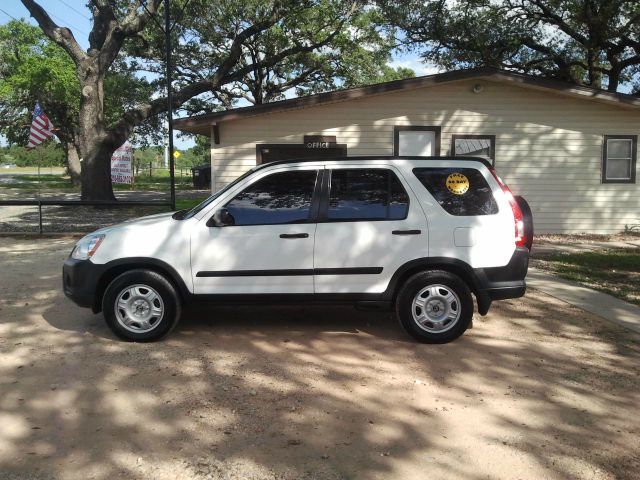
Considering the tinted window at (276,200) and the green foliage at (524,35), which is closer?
the tinted window at (276,200)

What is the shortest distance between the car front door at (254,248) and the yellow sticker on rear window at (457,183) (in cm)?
130

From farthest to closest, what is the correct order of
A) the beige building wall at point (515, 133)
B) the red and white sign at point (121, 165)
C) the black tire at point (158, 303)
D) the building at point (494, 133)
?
1. the red and white sign at point (121, 165)
2. the beige building wall at point (515, 133)
3. the building at point (494, 133)
4. the black tire at point (158, 303)

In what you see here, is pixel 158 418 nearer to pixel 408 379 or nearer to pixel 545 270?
pixel 408 379

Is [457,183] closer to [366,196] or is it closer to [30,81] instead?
[366,196]

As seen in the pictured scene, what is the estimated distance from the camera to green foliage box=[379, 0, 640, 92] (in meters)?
19.3

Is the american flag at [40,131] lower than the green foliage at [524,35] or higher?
lower

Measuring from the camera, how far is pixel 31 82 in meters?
31.2

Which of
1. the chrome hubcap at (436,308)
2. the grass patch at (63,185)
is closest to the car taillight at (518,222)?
the chrome hubcap at (436,308)

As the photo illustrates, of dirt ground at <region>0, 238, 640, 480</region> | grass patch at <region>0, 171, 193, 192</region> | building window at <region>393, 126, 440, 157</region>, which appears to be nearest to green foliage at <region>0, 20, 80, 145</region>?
grass patch at <region>0, 171, 193, 192</region>

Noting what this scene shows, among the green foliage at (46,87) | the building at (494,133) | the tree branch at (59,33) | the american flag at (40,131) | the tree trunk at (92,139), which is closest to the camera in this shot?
the building at (494,133)

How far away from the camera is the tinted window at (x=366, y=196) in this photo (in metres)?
5.23

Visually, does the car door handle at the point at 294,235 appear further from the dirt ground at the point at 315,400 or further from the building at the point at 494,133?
the building at the point at 494,133

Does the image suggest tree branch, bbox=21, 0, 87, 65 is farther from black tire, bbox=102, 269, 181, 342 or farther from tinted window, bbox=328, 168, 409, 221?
tinted window, bbox=328, 168, 409, 221

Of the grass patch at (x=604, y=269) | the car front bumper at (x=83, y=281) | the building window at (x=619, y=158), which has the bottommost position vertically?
the grass patch at (x=604, y=269)
